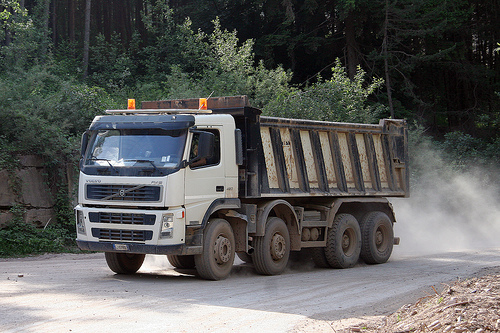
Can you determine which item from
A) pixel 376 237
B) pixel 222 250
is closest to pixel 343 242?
pixel 376 237

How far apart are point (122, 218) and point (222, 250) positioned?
1.85 meters

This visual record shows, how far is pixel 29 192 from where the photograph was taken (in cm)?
1678

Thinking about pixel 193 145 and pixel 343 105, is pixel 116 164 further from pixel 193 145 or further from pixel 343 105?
pixel 343 105

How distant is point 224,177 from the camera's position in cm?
1112

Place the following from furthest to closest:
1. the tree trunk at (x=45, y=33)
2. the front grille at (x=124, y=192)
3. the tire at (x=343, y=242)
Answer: the tree trunk at (x=45, y=33)
the tire at (x=343, y=242)
the front grille at (x=124, y=192)

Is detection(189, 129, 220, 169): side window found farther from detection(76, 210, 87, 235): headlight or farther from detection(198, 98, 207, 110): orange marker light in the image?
detection(76, 210, 87, 235): headlight

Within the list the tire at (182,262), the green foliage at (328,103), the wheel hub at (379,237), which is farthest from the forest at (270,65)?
the wheel hub at (379,237)

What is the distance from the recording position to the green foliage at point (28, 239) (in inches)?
607

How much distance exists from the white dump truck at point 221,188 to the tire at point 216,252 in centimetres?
2

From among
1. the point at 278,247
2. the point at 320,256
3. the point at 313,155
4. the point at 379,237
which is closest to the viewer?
the point at 278,247

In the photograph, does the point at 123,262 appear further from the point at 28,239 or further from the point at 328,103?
the point at 328,103

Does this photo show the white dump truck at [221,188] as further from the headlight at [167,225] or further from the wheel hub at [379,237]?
the wheel hub at [379,237]

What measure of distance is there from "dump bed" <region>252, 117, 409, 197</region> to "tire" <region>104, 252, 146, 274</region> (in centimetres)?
275

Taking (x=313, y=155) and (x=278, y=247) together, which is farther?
(x=313, y=155)
